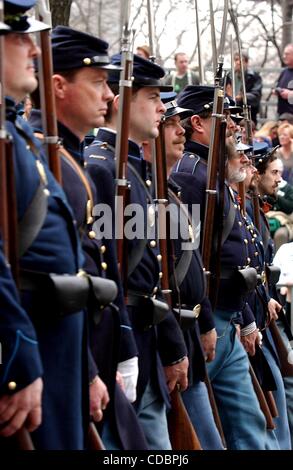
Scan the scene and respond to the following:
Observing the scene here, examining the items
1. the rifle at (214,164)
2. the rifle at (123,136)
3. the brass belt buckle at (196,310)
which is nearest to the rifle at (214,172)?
the rifle at (214,164)

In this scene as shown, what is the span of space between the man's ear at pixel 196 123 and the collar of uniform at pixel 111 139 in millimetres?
1475

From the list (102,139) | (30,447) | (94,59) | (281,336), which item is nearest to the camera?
(30,447)

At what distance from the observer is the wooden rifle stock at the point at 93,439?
462cm

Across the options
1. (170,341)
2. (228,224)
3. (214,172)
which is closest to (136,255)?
(170,341)

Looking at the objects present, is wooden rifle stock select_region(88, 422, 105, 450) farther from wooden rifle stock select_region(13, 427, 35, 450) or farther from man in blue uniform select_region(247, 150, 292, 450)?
man in blue uniform select_region(247, 150, 292, 450)

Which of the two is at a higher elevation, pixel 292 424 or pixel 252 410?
pixel 252 410

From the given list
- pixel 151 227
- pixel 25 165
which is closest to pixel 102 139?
pixel 151 227

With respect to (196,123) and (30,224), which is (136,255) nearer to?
(30,224)

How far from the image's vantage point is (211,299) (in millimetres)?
6750

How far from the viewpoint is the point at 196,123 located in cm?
706

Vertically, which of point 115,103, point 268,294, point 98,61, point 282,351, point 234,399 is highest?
point 98,61

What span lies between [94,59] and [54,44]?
167 millimetres

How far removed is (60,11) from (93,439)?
3985 mm

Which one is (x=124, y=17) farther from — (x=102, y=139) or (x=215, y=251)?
(x=215, y=251)
